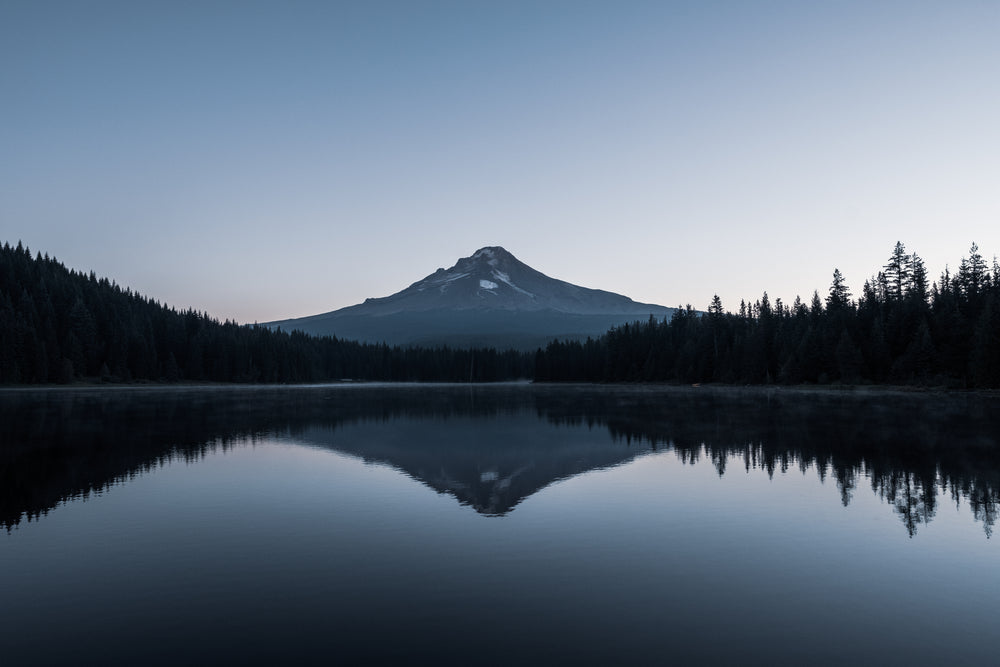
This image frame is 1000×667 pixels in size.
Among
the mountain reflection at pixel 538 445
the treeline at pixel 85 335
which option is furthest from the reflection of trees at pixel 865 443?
the treeline at pixel 85 335

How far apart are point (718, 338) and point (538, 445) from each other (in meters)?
125

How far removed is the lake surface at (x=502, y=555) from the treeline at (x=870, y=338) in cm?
7530

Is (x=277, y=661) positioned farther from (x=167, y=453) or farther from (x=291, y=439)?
(x=291, y=439)

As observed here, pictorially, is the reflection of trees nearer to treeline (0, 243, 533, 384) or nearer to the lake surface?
the lake surface

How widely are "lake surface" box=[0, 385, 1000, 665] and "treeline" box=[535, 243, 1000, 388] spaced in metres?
75.3

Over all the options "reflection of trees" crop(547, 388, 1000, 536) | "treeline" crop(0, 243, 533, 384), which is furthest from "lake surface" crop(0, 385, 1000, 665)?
"treeline" crop(0, 243, 533, 384)

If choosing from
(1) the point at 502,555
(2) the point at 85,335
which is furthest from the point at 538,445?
(2) the point at 85,335

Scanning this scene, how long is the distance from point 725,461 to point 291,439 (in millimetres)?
30050

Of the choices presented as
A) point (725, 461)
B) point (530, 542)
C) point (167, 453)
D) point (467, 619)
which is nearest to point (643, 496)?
point (530, 542)

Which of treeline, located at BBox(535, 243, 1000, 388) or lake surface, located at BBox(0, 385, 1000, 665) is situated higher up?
treeline, located at BBox(535, 243, 1000, 388)

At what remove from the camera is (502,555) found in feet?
58.5

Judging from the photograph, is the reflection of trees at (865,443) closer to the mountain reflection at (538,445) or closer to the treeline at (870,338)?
the mountain reflection at (538,445)

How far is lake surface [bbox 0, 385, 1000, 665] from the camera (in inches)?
468

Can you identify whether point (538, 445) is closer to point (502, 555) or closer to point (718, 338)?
point (502, 555)
